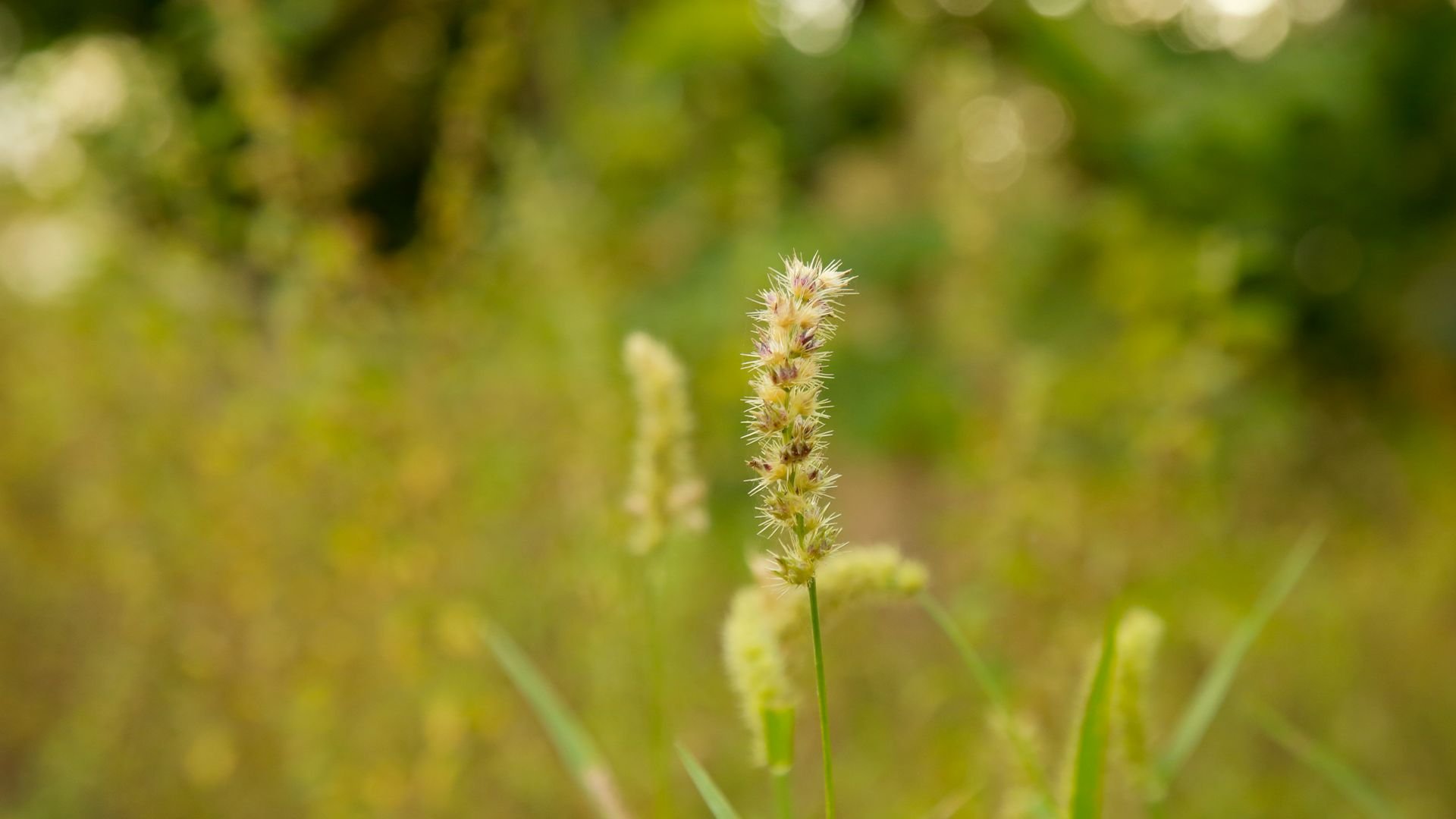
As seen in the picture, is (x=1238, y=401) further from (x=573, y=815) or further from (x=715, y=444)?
(x=573, y=815)

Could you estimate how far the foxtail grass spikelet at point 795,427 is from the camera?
28.6 inches

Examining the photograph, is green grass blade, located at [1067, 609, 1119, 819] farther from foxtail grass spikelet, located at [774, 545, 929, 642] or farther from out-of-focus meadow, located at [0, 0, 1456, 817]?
out-of-focus meadow, located at [0, 0, 1456, 817]

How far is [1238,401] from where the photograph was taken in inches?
133

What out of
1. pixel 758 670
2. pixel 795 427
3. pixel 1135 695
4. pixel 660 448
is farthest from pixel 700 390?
pixel 795 427

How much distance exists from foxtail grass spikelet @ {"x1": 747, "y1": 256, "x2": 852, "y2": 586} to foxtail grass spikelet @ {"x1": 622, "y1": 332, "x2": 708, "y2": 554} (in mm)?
374

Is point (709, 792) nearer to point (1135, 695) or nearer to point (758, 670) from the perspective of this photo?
point (758, 670)

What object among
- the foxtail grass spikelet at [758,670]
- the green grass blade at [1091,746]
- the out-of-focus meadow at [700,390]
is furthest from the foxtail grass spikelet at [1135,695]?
the out-of-focus meadow at [700,390]

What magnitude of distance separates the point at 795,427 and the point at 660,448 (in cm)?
41

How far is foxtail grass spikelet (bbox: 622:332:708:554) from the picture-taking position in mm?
1119

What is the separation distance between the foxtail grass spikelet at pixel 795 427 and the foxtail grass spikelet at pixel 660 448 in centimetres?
37

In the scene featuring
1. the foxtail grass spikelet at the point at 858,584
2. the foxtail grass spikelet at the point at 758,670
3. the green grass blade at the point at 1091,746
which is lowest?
the green grass blade at the point at 1091,746

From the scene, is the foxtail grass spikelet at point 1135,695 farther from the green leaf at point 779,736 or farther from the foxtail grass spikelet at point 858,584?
the green leaf at point 779,736

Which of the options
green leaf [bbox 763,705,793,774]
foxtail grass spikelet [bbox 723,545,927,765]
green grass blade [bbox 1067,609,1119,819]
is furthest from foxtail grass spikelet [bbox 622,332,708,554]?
green grass blade [bbox 1067,609,1119,819]

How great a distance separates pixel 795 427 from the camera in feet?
Answer: 2.42
